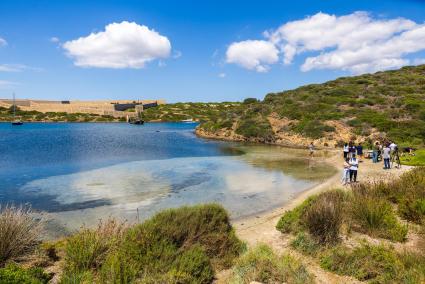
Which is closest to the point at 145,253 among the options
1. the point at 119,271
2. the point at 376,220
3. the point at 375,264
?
the point at 119,271

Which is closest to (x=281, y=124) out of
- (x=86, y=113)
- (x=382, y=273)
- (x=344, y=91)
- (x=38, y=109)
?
(x=344, y=91)

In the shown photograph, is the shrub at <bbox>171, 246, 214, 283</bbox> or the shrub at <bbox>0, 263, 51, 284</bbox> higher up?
the shrub at <bbox>0, 263, 51, 284</bbox>

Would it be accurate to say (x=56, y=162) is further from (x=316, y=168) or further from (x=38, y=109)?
(x=38, y=109)

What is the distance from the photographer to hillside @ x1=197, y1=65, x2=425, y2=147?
45.5 meters

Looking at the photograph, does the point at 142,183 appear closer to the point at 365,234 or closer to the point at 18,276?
the point at 365,234

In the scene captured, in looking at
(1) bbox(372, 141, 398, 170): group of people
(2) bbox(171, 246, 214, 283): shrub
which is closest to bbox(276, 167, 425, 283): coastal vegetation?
(2) bbox(171, 246, 214, 283): shrub

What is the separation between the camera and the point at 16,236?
7809 mm

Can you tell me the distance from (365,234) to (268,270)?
4.51 metres

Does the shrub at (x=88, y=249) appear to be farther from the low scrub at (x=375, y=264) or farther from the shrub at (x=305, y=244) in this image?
the low scrub at (x=375, y=264)

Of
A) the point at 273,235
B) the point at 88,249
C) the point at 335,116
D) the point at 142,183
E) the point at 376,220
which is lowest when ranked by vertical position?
the point at 142,183

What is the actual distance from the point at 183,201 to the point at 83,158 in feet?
70.4

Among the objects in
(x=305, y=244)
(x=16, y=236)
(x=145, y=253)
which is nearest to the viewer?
(x=145, y=253)

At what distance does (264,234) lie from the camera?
37.3ft

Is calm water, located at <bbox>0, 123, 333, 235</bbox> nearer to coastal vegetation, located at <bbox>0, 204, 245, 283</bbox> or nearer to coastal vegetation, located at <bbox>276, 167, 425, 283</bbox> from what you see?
coastal vegetation, located at <bbox>276, 167, 425, 283</bbox>
